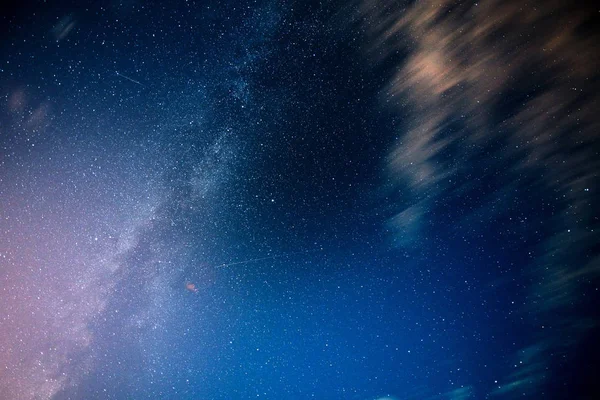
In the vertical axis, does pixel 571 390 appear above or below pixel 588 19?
below

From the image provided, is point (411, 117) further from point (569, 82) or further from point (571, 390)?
point (571, 390)

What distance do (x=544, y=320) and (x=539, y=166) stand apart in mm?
901

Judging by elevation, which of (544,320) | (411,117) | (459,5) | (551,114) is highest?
(459,5)

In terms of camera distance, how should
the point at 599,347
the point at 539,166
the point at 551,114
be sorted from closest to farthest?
the point at 551,114 < the point at 539,166 < the point at 599,347

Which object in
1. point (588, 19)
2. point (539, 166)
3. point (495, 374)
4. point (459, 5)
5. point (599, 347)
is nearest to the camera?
point (588, 19)

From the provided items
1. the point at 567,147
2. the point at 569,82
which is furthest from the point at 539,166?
the point at 569,82

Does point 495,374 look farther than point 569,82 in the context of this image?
Yes

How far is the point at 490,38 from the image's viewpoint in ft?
3.51

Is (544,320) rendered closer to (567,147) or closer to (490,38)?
(567,147)

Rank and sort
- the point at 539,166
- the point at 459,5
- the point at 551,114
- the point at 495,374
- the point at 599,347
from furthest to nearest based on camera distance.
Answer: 1. the point at 495,374
2. the point at 599,347
3. the point at 539,166
4. the point at 551,114
5. the point at 459,5

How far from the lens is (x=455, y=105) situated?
1.23 meters

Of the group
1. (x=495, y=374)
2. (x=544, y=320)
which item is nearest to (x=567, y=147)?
(x=544, y=320)

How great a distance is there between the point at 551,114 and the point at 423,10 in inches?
28.3

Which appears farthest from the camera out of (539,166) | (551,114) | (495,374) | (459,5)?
(495,374)
